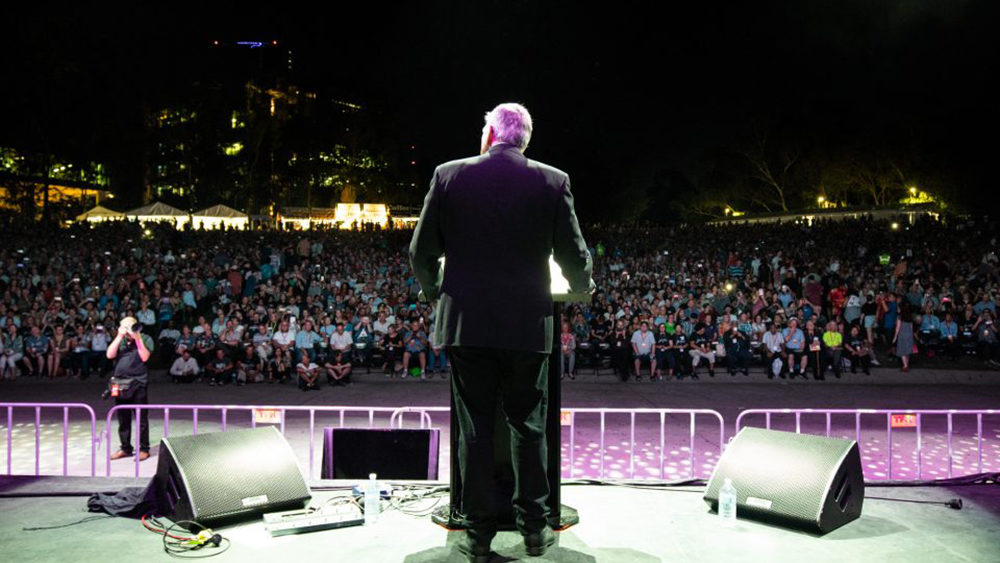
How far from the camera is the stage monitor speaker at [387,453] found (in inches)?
149

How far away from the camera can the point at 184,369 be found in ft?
40.8

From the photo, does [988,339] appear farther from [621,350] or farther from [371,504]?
[371,504]

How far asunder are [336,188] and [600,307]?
108ft

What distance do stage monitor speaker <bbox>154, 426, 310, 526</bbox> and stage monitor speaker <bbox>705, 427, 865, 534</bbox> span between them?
207 centimetres

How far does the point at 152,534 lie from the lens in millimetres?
2920

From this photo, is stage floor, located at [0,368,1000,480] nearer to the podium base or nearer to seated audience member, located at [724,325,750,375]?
seated audience member, located at [724,325,750,375]

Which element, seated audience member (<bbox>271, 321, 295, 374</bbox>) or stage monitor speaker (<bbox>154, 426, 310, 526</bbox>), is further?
seated audience member (<bbox>271, 321, 295, 374</bbox>)

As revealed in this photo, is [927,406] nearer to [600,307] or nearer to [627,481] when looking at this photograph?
[600,307]

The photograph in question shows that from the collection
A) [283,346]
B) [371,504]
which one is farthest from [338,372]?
[371,504]

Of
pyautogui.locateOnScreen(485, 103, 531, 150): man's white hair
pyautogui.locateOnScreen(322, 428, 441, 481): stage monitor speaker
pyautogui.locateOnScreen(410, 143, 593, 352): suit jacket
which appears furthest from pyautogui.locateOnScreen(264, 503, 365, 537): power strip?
pyautogui.locateOnScreen(485, 103, 531, 150): man's white hair

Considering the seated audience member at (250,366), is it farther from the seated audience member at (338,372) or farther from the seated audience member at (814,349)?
the seated audience member at (814,349)

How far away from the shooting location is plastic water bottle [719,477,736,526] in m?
3.11

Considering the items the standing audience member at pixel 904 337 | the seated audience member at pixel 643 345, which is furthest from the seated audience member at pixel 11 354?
the standing audience member at pixel 904 337

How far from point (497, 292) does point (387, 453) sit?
1748 mm
